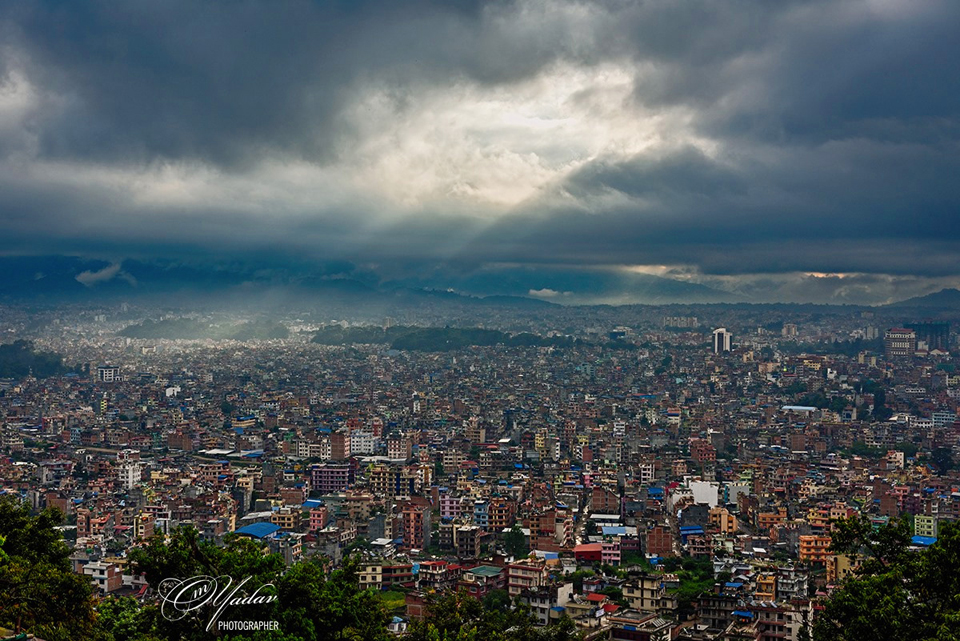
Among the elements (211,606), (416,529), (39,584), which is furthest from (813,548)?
(39,584)

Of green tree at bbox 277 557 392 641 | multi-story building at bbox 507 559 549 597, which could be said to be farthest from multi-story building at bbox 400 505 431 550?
green tree at bbox 277 557 392 641

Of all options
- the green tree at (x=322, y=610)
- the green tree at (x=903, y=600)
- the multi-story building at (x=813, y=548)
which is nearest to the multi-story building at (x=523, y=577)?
the multi-story building at (x=813, y=548)

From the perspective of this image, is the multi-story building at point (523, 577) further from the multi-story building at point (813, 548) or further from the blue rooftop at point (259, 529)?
the multi-story building at point (813, 548)

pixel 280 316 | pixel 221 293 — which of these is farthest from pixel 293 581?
pixel 221 293

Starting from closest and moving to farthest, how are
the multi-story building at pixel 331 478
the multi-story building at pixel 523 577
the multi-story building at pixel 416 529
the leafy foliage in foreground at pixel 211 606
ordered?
the leafy foliage in foreground at pixel 211 606
the multi-story building at pixel 523 577
the multi-story building at pixel 416 529
the multi-story building at pixel 331 478

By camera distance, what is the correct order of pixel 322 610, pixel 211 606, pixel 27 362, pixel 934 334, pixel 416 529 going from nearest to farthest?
pixel 211 606 → pixel 322 610 → pixel 416 529 → pixel 27 362 → pixel 934 334

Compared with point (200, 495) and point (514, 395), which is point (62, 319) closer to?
point (514, 395)

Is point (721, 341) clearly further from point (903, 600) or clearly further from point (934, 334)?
A: point (903, 600)

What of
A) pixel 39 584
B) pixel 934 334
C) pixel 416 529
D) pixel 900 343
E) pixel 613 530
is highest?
pixel 934 334

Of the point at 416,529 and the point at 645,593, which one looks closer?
the point at 645,593
